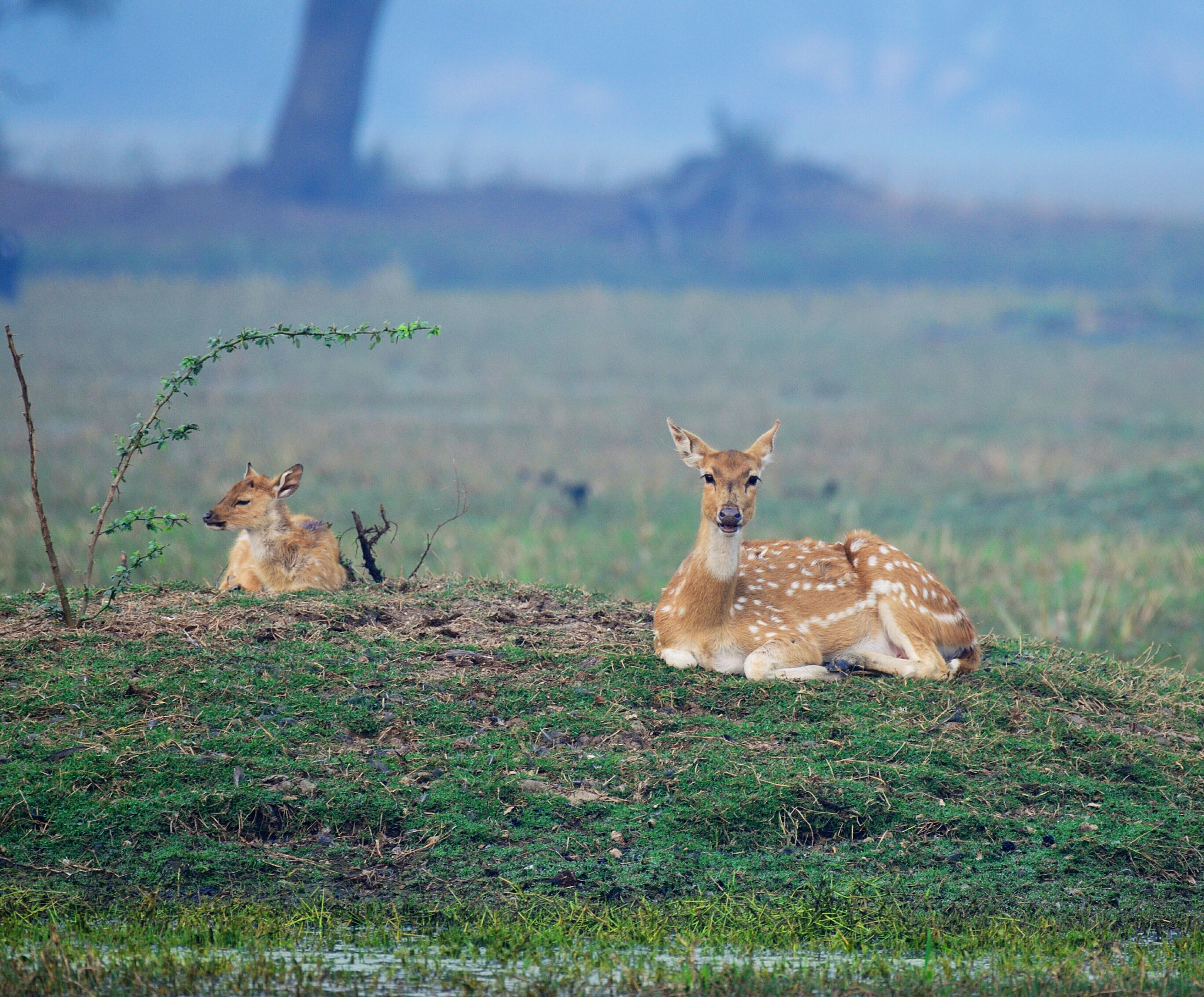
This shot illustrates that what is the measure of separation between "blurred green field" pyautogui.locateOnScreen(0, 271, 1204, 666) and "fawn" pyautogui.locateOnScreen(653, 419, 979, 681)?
3.93 m

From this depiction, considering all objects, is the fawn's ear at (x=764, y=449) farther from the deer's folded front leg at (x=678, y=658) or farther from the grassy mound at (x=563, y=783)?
the grassy mound at (x=563, y=783)

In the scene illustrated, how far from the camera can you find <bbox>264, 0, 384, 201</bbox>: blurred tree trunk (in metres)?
60.9

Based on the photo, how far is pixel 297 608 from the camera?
10.1 m

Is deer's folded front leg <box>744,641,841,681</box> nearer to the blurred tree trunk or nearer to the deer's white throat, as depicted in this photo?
the deer's white throat

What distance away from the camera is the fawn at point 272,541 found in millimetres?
10953

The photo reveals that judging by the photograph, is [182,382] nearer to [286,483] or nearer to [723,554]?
[286,483]

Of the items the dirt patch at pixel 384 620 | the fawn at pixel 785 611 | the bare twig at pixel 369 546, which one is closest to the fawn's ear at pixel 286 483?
the bare twig at pixel 369 546

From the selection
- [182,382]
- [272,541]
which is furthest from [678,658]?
[182,382]

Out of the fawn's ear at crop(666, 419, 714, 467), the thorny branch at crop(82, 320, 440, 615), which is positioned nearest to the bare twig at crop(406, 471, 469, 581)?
the thorny branch at crop(82, 320, 440, 615)

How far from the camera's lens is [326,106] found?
2436 inches

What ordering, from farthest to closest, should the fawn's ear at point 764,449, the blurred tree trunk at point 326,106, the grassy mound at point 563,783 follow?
1. the blurred tree trunk at point 326,106
2. the fawn's ear at point 764,449
3. the grassy mound at point 563,783

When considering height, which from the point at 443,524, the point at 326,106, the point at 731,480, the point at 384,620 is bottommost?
the point at 384,620

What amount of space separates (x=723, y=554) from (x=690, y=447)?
75 cm

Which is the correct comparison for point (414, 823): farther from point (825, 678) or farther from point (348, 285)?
point (348, 285)
